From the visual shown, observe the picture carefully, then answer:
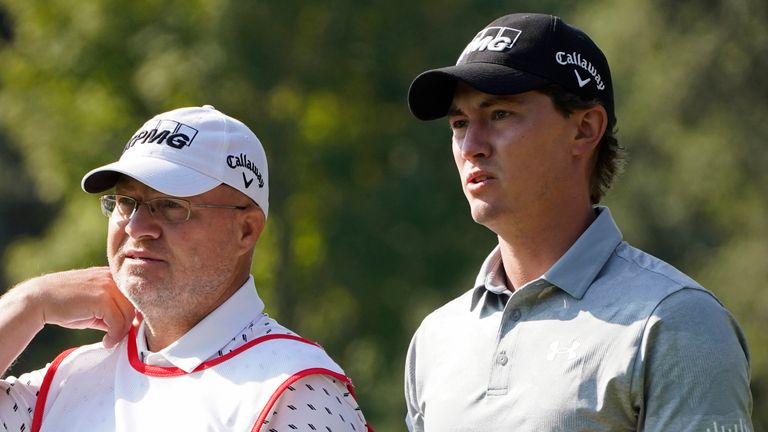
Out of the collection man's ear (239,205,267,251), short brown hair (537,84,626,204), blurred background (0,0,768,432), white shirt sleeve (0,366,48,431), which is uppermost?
short brown hair (537,84,626,204)

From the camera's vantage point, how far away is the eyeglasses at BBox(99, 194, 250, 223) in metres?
3.80

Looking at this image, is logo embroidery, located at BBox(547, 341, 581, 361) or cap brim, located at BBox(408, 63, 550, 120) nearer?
logo embroidery, located at BBox(547, 341, 581, 361)

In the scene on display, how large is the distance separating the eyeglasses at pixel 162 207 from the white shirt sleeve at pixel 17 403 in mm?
587

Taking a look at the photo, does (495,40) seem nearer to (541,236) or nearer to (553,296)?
(541,236)

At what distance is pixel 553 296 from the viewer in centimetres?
349

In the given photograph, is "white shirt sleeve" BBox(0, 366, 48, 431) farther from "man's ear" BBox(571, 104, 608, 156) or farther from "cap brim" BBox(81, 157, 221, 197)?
"man's ear" BBox(571, 104, 608, 156)

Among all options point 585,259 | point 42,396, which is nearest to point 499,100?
point 585,259

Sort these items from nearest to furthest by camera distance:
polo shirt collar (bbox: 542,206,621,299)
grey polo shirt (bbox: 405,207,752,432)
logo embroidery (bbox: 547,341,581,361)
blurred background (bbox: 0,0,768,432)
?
1. grey polo shirt (bbox: 405,207,752,432)
2. logo embroidery (bbox: 547,341,581,361)
3. polo shirt collar (bbox: 542,206,621,299)
4. blurred background (bbox: 0,0,768,432)

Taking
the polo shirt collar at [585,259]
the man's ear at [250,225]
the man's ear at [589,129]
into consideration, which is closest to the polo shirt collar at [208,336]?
the man's ear at [250,225]

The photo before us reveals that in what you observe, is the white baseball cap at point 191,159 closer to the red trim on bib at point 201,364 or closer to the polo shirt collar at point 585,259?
the red trim on bib at point 201,364

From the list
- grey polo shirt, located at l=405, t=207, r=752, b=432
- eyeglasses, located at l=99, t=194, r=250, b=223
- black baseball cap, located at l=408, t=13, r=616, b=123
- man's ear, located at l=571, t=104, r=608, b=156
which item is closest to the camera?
grey polo shirt, located at l=405, t=207, r=752, b=432

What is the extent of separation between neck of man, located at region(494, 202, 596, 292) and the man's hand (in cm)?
120

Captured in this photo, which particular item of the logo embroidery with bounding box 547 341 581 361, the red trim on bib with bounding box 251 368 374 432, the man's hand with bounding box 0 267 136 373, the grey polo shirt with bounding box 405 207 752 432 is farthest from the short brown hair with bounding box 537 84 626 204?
the man's hand with bounding box 0 267 136 373

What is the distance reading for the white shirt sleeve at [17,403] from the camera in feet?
12.5
